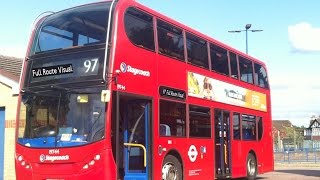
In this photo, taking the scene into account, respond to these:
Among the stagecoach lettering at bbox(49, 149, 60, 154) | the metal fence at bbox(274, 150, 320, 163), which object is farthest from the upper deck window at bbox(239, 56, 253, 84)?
the metal fence at bbox(274, 150, 320, 163)

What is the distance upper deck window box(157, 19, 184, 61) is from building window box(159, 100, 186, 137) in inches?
51.7

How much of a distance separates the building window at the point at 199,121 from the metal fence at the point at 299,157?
3001 cm

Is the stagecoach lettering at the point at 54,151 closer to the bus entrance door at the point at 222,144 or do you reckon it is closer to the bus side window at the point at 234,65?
the bus entrance door at the point at 222,144

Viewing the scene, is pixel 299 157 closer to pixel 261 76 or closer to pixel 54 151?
pixel 261 76

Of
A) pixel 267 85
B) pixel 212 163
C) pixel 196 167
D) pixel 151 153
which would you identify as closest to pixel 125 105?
pixel 151 153

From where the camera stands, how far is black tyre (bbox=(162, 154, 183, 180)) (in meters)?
12.6

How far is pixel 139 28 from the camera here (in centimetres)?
1216

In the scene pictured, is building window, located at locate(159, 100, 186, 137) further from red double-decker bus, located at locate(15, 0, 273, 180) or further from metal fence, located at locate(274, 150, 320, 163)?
metal fence, located at locate(274, 150, 320, 163)

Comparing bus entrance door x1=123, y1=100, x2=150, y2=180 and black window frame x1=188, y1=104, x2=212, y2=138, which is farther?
black window frame x1=188, y1=104, x2=212, y2=138

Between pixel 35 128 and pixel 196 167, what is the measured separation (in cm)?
482

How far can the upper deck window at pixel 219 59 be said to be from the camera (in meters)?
15.9

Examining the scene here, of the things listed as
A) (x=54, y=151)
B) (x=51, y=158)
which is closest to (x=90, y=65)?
(x=54, y=151)

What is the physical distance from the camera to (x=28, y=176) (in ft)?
37.6

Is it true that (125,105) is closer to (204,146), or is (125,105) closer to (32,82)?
(32,82)
